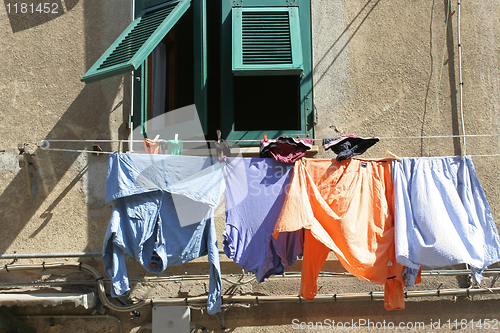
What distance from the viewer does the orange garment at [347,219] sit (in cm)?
369

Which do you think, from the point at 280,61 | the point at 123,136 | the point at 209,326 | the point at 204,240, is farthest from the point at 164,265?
the point at 280,61

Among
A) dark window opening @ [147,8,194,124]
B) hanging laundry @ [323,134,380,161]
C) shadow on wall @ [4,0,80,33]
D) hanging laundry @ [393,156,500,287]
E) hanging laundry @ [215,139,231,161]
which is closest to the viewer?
hanging laundry @ [393,156,500,287]

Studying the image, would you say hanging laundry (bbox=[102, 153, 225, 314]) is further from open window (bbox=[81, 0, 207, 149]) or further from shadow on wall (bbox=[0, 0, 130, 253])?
shadow on wall (bbox=[0, 0, 130, 253])

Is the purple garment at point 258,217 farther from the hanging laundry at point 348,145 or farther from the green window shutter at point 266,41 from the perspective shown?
the green window shutter at point 266,41

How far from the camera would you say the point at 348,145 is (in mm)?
3988

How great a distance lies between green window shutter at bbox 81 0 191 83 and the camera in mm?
4121

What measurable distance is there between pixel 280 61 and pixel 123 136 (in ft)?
6.35

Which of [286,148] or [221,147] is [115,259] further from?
[286,148]

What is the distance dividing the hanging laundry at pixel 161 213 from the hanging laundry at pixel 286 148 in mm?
512

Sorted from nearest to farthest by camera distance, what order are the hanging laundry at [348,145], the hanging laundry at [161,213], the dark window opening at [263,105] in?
1. the hanging laundry at [161,213]
2. the hanging laundry at [348,145]
3. the dark window opening at [263,105]

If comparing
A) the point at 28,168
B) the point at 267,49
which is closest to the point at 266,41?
the point at 267,49

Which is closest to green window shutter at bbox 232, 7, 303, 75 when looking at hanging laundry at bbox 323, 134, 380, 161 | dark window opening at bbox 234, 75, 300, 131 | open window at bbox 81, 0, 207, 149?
open window at bbox 81, 0, 207, 149

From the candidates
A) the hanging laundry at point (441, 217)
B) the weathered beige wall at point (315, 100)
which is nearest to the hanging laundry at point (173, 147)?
the weathered beige wall at point (315, 100)

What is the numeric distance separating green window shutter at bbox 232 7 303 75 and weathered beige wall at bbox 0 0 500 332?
511mm
